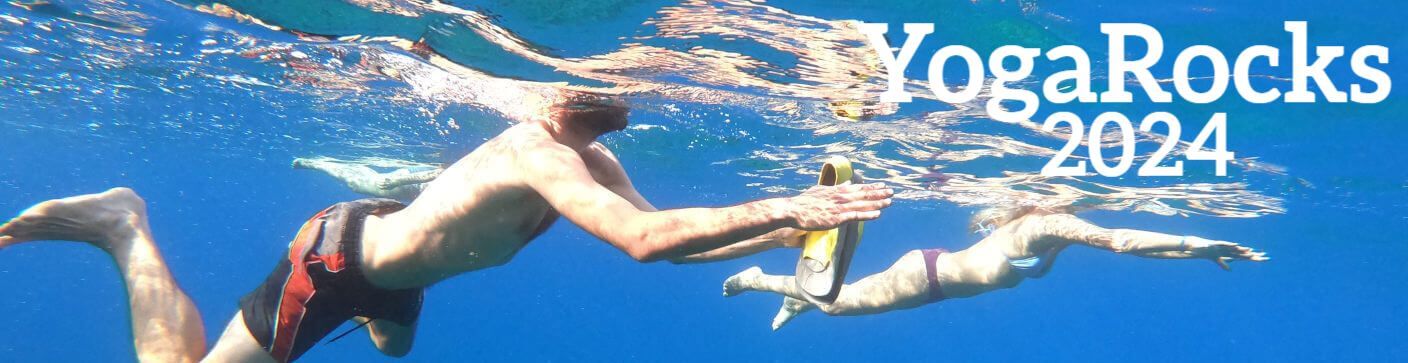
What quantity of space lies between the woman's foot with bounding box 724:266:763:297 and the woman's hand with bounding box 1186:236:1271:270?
4.72 m

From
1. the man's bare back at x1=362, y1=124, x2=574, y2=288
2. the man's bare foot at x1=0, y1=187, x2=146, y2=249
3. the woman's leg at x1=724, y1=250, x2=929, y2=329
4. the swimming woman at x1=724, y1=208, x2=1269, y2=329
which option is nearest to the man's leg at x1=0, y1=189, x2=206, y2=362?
the man's bare foot at x1=0, y1=187, x2=146, y2=249

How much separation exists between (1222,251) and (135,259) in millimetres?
9198

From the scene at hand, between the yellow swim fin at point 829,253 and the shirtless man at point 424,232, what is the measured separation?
289 millimetres

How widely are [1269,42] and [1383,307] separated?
56.1 meters

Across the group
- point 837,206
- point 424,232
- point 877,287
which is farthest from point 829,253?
point 877,287

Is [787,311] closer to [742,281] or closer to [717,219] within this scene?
[742,281]

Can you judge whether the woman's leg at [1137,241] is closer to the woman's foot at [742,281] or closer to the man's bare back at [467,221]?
the woman's foot at [742,281]

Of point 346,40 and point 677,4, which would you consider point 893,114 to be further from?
point 346,40

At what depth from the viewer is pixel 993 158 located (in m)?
14.5

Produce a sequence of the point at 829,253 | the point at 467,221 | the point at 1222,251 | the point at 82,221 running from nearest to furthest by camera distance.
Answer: the point at 829,253 < the point at 467,221 < the point at 82,221 < the point at 1222,251

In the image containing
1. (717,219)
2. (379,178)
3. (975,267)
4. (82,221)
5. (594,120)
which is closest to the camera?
(717,219)

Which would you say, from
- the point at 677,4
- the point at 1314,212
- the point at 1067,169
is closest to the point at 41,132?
the point at 677,4

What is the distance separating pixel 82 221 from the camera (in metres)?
5.52

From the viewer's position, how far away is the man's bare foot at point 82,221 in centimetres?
529
